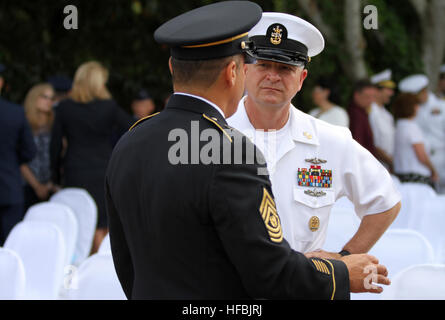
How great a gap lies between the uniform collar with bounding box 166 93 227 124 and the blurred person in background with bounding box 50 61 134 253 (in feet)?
11.4

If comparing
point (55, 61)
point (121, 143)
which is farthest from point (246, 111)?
point (55, 61)

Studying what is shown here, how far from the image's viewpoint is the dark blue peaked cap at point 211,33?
1.57m

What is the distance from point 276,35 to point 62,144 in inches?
128

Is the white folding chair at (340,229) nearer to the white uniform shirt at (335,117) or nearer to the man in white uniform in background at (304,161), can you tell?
the man in white uniform in background at (304,161)

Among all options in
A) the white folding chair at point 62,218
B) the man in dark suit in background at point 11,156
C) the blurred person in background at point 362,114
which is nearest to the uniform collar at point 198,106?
the white folding chair at point 62,218

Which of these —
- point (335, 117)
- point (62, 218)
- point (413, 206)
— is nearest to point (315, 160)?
point (62, 218)

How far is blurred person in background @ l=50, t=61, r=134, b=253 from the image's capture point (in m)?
5.04

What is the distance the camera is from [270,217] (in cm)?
151

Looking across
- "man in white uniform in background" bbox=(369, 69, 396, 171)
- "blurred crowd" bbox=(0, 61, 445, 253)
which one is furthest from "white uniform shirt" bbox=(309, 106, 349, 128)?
"man in white uniform in background" bbox=(369, 69, 396, 171)

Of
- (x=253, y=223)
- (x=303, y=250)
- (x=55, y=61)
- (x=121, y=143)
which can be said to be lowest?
(x=303, y=250)

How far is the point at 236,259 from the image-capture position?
4.82 ft

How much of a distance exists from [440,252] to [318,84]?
2.43 meters

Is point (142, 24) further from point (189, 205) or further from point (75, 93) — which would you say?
point (189, 205)

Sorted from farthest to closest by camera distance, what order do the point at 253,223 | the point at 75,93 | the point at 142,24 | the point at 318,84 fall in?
the point at 142,24 < the point at 318,84 < the point at 75,93 < the point at 253,223
